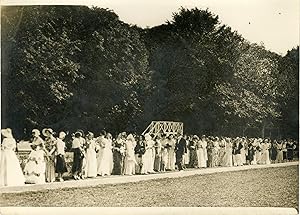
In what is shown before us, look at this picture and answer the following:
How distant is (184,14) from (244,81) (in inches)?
28.5

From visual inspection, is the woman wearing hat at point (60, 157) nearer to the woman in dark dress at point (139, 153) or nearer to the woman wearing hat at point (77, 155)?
the woman wearing hat at point (77, 155)

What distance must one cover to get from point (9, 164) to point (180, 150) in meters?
1.41

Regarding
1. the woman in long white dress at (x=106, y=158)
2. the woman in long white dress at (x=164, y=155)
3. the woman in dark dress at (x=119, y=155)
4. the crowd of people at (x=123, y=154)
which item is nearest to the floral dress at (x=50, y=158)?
the crowd of people at (x=123, y=154)

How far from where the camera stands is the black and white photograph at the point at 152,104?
4.12 m

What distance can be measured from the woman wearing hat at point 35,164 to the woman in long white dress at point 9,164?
6 centimetres

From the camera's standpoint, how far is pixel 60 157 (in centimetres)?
443

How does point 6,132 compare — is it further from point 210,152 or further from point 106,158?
point 210,152

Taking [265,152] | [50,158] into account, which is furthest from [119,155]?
[265,152]

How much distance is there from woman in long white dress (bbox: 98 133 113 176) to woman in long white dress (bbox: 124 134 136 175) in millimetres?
138

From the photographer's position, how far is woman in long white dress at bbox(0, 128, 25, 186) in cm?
427

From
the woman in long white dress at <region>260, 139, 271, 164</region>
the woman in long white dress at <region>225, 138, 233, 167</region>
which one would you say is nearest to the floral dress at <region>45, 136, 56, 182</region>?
the woman in long white dress at <region>225, 138, 233, 167</region>

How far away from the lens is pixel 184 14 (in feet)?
13.7

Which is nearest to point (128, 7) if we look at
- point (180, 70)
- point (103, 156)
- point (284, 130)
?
point (180, 70)

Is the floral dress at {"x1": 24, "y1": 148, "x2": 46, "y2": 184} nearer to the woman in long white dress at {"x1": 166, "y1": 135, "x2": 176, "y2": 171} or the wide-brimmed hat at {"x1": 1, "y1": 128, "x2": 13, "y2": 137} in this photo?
the wide-brimmed hat at {"x1": 1, "y1": 128, "x2": 13, "y2": 137}
